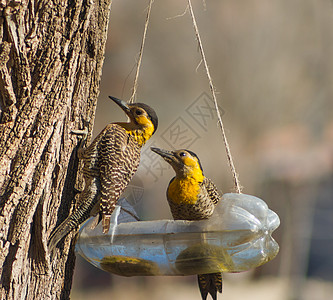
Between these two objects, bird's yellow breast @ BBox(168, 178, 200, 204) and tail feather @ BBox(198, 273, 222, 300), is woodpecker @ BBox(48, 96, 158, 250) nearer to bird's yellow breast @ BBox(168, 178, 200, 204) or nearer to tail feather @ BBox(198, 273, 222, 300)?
bird's yellow breast @ BBox(168, 178, 200, 204)

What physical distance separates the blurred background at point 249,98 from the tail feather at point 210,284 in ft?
14.7

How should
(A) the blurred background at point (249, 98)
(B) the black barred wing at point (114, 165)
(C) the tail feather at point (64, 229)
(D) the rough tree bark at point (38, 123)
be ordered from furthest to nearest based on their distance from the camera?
(A) the blurred background at point (249, 98) < (B) the black barred wing at point (114, 165) < (C) the tail feather at point (64, 229) < (D) the rough tree bark at point (38, 123)

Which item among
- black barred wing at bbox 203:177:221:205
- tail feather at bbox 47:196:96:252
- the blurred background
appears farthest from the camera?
the blurred background

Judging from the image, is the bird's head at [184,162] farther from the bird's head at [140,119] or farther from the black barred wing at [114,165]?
the bird's head at [140,119]

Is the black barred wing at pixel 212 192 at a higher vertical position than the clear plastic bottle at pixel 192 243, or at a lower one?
higher

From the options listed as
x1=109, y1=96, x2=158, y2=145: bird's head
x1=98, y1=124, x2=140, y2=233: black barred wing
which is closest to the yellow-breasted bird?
x1=98, y1=124, x2=140, y2=233: black barred wing

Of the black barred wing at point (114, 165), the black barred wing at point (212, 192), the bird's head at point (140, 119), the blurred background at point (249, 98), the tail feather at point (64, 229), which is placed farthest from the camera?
the blurred background at point (249, 98)

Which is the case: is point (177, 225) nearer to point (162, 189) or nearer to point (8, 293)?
point (8, 293)

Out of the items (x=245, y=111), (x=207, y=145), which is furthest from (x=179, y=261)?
(x=245, y=111)

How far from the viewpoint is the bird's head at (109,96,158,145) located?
2725 mm

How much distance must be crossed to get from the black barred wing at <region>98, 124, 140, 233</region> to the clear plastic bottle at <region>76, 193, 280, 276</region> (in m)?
0.13

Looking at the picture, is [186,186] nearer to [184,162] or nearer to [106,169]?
[184,162]

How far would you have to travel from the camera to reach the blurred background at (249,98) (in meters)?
7.57

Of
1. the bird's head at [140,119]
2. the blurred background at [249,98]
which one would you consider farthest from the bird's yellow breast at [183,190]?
the blurred background at [249,98]
